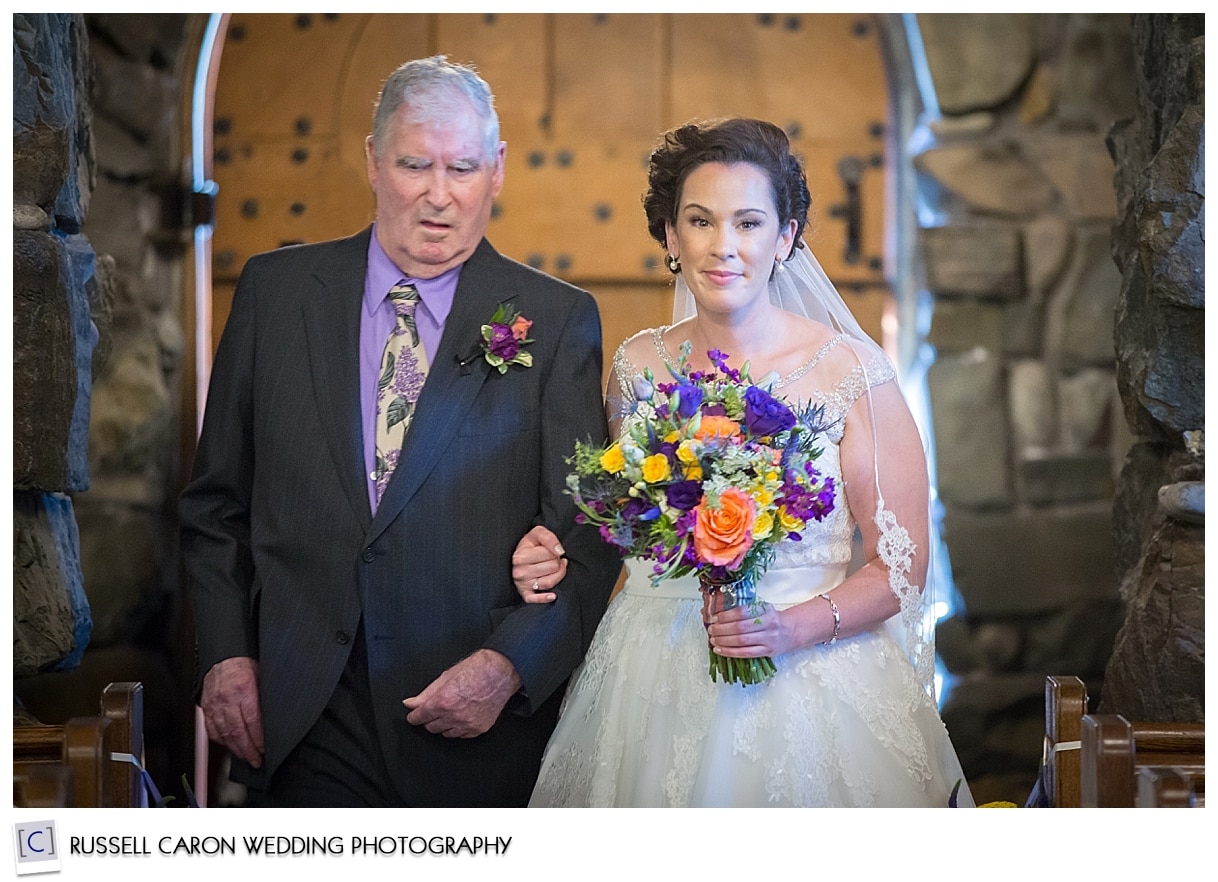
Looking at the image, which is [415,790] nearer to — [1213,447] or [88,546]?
[88,546]

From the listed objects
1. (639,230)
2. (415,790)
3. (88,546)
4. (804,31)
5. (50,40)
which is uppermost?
Result: (804,31)

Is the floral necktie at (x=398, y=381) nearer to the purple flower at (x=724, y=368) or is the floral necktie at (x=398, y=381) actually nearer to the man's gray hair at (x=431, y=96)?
the man's gray hair at (x=431, y=96)

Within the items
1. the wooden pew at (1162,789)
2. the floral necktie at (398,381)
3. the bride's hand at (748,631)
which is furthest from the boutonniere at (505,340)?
the wooden pew at (1162,789)

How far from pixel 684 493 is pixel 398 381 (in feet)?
2.29

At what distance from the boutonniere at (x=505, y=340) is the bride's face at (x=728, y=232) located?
339 millimetres

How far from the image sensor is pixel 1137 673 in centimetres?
274

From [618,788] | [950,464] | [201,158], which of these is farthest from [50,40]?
Result: [950,464]

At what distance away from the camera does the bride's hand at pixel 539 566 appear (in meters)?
2.60

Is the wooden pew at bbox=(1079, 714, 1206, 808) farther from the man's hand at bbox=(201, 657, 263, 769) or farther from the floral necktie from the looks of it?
the man's hand at bbox=(201, 657, 263, 769)

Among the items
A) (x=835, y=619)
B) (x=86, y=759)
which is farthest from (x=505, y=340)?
(x=86, y=759)

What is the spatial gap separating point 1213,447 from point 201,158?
2.47 m

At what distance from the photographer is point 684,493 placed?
7.46 feet

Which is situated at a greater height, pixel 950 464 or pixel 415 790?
pixel 950 464
